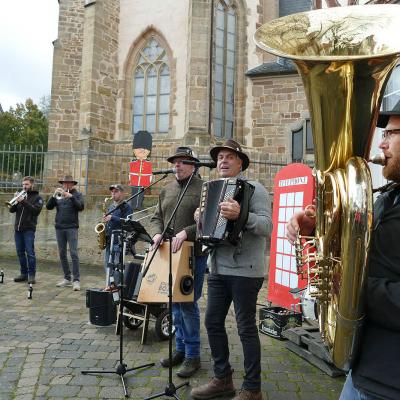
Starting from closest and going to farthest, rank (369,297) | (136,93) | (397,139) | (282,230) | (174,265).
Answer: (369,297) → (397,139) → (174,265) → (282,230) → (136,93)

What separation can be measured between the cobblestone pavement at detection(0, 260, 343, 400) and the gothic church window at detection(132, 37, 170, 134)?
32.0 ft

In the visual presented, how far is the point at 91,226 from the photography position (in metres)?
10.6

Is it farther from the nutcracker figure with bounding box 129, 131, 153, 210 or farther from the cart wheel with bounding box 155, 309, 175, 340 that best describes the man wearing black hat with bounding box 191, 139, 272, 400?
the nutcracker figure with bounding box 129, 131, 153, 210

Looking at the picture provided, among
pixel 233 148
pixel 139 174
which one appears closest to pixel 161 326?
pixel 233 148

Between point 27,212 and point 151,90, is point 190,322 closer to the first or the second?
point 27,212

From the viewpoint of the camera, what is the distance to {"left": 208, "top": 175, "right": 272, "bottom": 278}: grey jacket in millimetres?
3115

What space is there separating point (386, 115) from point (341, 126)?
198mm

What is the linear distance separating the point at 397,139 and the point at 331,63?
17.6 inches


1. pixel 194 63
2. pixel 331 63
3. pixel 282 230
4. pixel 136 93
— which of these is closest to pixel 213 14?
pixel 194 63

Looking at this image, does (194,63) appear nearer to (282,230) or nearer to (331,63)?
(282,230)

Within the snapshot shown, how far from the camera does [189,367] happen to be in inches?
147

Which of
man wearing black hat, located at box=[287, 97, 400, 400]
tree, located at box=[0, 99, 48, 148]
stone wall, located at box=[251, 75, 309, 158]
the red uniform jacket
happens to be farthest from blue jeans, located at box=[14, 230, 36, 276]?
tree, located at box=[0, 99, 48, 148]

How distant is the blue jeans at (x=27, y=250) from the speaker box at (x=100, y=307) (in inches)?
124

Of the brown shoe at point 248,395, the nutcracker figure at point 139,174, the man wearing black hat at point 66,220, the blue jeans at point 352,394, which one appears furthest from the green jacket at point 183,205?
the nutcracker figure at point 139,174
